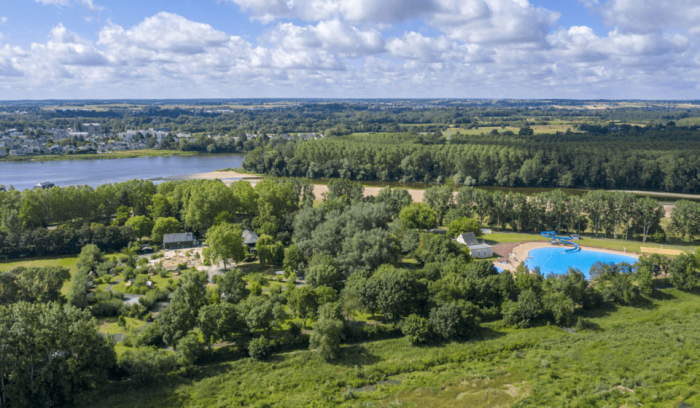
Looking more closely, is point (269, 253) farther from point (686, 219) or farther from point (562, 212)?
point (686, 219)

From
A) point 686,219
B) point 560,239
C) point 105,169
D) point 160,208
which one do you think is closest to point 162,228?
point 160,208

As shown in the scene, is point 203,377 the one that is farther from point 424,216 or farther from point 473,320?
point 424,216

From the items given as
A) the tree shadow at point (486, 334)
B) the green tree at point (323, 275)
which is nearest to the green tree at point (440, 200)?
the green tree at point (323, 275)

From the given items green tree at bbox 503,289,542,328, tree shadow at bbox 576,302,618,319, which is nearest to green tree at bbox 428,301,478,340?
green tree at bbox 503,289,542,328

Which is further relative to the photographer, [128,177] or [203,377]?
[128,177]

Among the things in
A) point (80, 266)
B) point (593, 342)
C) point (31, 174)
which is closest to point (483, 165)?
point (593, 342)

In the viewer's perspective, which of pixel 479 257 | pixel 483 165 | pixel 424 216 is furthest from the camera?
pixel 483 165
